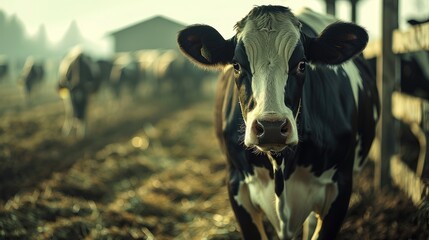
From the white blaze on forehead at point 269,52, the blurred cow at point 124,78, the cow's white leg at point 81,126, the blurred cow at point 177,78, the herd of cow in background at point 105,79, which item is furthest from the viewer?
the blurred cow at point 177,78

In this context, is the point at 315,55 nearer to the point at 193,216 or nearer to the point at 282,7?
the point at 282,7

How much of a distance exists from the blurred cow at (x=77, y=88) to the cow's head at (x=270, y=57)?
852 cm

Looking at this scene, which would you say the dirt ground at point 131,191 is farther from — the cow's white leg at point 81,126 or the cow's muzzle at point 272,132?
the cow's muzzle at point 272,132

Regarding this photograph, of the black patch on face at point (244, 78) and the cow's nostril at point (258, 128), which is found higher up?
the black patch on face at point (244, 78)

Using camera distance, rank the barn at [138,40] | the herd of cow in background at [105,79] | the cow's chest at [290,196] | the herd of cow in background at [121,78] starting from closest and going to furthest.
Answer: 1. the cow's chest at [290,196]
2. the herd of cow in background at [121,78]
3. the herd of cow in background at [105,79]
4. the barn at [138,40]

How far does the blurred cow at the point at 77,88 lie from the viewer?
11.3 meters

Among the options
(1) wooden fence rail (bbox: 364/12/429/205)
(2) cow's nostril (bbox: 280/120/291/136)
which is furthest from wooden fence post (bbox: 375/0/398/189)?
(2) cow's nostril (bbox: 280/120/291/136)

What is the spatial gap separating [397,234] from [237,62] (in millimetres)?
2080

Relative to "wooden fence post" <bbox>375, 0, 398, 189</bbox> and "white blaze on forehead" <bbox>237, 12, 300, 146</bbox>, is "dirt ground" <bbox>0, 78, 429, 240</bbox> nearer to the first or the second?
"wooden fence post" <bbox>375, 0, 398, 189</bbox>

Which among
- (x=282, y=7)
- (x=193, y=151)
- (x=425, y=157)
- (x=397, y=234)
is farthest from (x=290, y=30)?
(x=193, y=151)

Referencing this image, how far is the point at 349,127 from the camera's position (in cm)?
324

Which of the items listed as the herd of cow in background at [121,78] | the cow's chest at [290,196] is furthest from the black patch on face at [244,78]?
the herd of cow in background at [121,78]

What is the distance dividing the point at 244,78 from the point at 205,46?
1.25 feet

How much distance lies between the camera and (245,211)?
10.7ft
